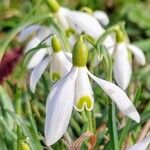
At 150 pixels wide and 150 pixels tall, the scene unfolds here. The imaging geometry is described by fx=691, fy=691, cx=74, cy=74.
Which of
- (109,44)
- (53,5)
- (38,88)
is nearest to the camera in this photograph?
(53,5)

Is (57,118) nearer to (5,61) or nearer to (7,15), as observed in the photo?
(5,61)

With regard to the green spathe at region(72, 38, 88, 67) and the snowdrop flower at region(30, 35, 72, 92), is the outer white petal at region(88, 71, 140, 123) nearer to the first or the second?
the green spathe at region(72, 38, 88, 67)

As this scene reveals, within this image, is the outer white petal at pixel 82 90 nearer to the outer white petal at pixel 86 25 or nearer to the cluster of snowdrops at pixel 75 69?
the cluster of snowdrops at pixel 75 69

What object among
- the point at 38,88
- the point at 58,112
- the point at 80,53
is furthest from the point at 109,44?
the point at 58,112

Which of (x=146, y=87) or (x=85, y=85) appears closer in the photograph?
(x=85, y=85)

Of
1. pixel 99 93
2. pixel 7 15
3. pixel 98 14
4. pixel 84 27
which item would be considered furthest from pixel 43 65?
pixel 7 15

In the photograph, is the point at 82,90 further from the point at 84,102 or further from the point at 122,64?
the point at 122,64
